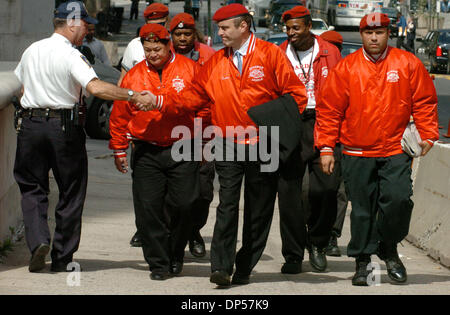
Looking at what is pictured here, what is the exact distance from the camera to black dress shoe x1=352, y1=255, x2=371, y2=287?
6914mm

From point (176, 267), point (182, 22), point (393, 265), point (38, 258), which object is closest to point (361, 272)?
point (393, 265)

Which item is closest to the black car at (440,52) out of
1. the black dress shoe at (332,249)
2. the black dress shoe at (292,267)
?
the black dress shoe at (332,249)

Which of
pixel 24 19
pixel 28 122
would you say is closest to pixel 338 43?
pixel 28 122

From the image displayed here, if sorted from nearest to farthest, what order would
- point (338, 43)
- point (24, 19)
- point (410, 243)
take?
point (338, 43)
point (410, 243)
point (24, 19)

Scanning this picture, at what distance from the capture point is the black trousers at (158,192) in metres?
7.09

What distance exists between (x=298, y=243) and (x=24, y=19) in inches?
262

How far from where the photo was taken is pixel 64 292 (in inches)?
247

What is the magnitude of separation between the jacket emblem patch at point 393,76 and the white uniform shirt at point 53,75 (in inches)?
81.0

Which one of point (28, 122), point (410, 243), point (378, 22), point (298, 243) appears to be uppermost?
point (378, 22)

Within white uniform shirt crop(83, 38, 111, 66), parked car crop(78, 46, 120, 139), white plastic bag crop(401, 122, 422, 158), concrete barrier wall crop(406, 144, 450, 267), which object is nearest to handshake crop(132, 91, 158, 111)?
white plastic bag crop(401, 122, 422, 158)

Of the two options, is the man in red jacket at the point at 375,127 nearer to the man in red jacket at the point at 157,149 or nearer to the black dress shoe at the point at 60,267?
the man in red jacket at the point at 157,149

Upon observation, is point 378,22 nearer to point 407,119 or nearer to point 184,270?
point 407,119

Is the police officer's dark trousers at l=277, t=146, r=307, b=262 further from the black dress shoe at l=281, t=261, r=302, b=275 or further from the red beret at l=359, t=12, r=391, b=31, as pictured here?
the red beret at l=359, t=12, r=391, b=31

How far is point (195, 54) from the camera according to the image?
832cm
